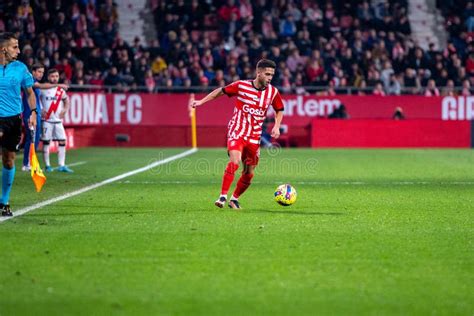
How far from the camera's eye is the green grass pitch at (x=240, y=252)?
6.43 metres

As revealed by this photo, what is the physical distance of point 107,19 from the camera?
34719 millimetres

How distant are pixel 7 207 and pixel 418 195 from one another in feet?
20.6

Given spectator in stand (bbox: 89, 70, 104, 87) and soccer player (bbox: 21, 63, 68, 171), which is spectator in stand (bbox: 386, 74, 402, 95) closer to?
spectator in stand (bbox: 89, 70, 104, 87)

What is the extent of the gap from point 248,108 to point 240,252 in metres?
4.34

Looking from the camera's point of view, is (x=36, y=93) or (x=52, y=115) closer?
(x=36, y=93)

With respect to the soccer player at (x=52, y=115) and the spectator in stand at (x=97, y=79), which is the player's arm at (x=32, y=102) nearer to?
the soccer player at (x=52, y=115)

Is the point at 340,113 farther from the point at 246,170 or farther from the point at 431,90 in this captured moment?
the point at 246,170

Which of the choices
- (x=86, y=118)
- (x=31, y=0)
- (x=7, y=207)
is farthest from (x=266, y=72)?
(x=31, y=0)

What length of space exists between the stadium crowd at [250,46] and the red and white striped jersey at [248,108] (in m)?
19.1

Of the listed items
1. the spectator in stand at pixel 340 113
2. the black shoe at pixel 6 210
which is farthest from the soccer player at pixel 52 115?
the spectator in stand at pixel 340 113

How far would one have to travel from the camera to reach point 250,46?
111 ft

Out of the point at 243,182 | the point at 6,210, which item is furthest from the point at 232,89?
the point at 6,210

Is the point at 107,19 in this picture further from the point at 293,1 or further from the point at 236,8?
the point at 293,1

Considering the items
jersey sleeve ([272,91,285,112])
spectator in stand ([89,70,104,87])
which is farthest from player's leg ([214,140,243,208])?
spectator in stand ([89,70,104,87])
